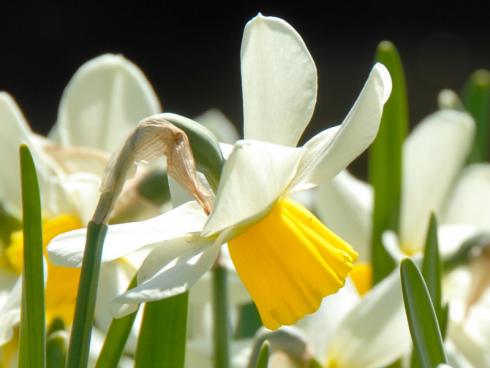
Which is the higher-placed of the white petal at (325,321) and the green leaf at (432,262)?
the green leaf at (432,262)

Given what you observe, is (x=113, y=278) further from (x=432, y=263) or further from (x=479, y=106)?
(x=479, y=106)

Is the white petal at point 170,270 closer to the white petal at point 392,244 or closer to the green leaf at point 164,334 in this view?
the green leaf at point 164,334

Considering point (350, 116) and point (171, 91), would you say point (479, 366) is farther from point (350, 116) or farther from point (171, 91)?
point (171, 91)

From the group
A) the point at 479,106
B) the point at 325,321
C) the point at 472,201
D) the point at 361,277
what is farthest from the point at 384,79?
the point at 479,106

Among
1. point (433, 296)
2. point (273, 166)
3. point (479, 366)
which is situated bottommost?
point (479, 366)

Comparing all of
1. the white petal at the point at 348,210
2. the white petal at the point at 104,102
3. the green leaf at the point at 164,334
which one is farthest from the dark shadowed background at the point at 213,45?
the green leaf at the point at 164,334

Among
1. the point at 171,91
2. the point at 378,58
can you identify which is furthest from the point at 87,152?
the point at 171,91
